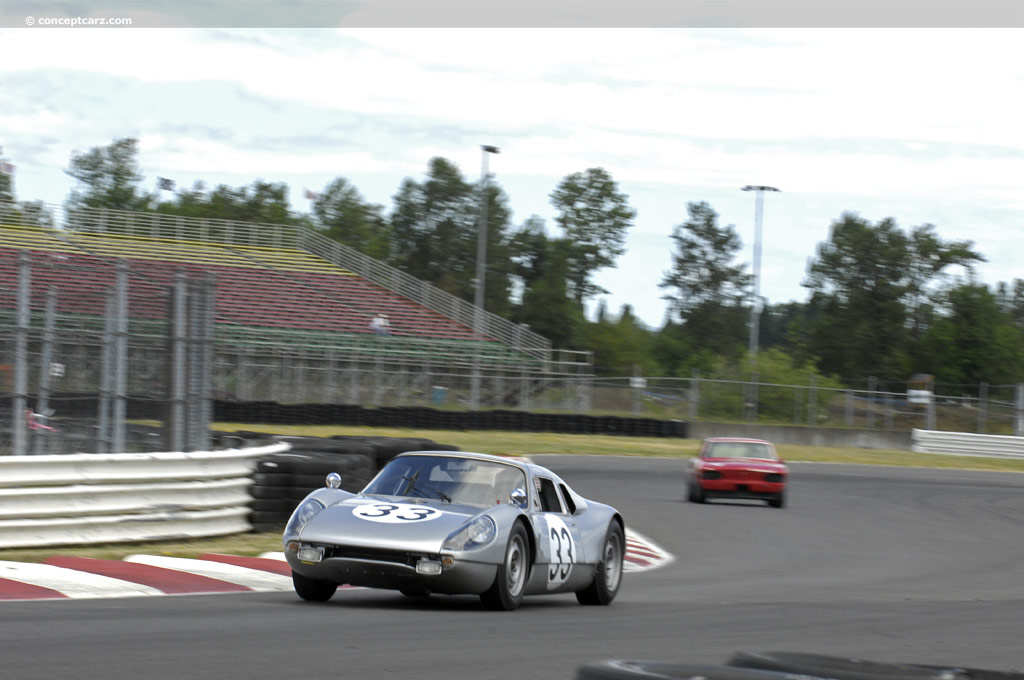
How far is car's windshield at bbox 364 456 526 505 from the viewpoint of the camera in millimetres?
8828

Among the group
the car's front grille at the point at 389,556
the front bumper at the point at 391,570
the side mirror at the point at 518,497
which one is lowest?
the front bumper at the point at 391,570

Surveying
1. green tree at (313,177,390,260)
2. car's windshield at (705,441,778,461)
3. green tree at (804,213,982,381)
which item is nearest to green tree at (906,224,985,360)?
green tree at (804,213,982,381)

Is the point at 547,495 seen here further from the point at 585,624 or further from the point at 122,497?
the point at 122,497

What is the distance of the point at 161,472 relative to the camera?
1176 cm

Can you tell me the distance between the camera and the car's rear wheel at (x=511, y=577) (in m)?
8.29

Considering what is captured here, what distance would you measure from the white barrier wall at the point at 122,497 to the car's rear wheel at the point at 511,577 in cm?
415

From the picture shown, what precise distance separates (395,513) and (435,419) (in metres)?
27.6

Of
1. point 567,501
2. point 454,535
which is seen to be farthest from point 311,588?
point 567,501

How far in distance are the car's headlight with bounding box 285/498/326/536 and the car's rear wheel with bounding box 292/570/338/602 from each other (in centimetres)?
29

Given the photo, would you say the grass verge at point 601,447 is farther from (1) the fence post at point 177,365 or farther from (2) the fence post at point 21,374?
(2) the fence post at point 21,374

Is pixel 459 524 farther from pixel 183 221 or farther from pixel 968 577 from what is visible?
pixel 183 221

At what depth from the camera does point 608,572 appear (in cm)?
978

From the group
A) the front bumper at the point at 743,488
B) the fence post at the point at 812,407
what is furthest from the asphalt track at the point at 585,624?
the fence post at the point at 812,407

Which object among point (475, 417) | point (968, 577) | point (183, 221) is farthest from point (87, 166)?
point (968, 577)
